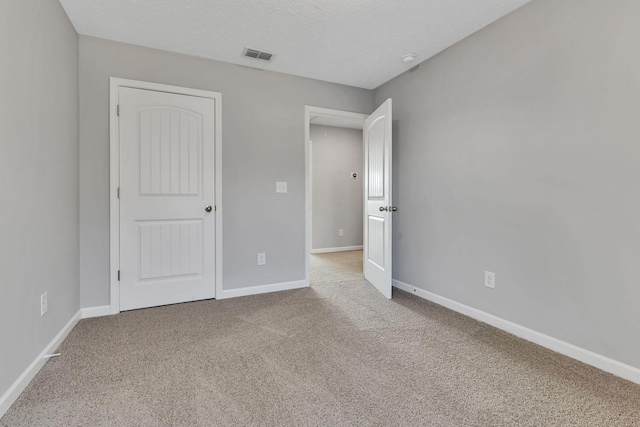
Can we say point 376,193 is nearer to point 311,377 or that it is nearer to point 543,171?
point 543,171

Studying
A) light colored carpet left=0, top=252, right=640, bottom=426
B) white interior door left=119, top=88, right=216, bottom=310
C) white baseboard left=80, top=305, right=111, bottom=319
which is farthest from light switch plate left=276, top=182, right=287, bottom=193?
white baseboard left=80, top=305, right=111, bottom=319

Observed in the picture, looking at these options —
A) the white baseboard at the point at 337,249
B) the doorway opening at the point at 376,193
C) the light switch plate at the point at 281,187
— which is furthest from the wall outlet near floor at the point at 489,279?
the white baseboard at the point at 337,249

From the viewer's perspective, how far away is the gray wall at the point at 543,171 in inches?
63.4

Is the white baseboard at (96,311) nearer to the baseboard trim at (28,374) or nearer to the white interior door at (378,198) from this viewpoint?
the baseboard trim at (28,374)

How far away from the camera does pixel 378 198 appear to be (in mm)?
3098

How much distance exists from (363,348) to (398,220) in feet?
5.35

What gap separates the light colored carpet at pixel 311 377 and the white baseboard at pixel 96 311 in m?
0.09

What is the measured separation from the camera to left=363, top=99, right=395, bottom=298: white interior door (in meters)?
2.86

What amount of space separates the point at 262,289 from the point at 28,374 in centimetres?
178

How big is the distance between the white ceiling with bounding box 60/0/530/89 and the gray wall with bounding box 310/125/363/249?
2.70m

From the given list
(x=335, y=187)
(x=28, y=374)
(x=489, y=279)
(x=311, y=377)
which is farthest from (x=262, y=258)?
(x=335, y=187)

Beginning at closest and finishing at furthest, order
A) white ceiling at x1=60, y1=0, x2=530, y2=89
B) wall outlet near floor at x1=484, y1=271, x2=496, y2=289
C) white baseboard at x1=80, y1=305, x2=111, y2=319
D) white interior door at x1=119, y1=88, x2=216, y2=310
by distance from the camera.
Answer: white ceiling at x1=60, y1=0, x2=530, y2=89
wall outlet near floor at x1=484, y1=271, x2=496, y2=289
white baseboard at x1=80, y1=305, x2=111, y2=319
white interior door at x1=119, y1=88, x2=216, y2=310

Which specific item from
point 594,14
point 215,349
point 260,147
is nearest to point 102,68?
point 260,147

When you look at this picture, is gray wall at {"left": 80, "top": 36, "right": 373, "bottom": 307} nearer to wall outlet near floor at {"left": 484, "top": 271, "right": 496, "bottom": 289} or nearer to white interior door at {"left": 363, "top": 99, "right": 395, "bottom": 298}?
white interior door at {"left": 363, "top": 99, "right": 395, "bottom": 298}
